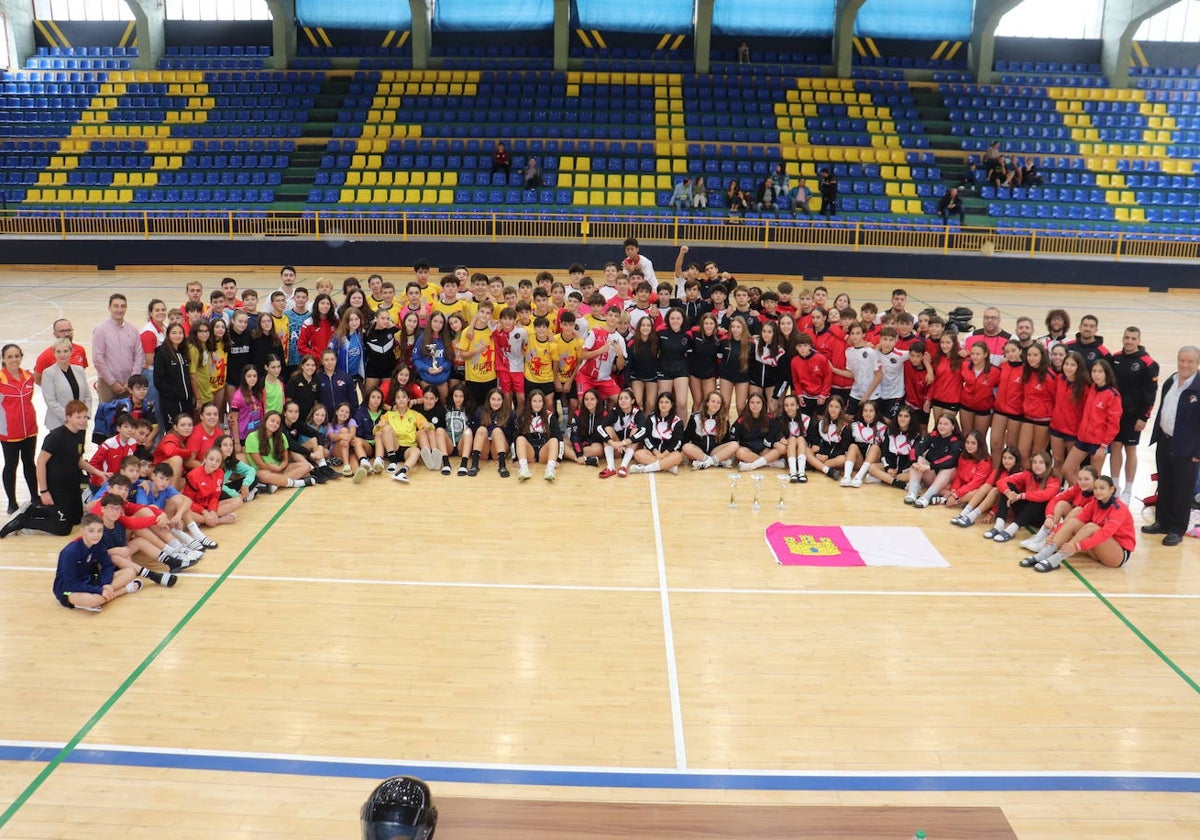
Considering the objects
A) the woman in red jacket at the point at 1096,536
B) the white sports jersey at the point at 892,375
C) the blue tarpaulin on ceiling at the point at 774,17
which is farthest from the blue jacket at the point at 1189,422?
the blue tarpaulin on ceiling at the point at 774,17

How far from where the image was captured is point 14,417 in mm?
8531

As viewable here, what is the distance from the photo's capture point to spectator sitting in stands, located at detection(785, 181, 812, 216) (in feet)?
85.3

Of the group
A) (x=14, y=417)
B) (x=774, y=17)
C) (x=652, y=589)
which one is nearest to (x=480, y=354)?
(x=652, y=589)

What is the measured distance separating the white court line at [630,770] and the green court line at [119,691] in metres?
0.12

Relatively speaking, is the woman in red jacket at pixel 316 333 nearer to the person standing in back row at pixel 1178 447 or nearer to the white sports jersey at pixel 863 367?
the white sports jersey at pixel 863 367

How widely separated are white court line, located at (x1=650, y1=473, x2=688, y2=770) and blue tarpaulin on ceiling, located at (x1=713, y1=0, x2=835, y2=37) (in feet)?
91.5

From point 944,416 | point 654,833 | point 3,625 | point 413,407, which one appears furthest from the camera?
point 413,407

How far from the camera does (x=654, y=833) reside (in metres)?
3.32

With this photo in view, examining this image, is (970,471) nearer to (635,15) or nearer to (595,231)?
(595,231)

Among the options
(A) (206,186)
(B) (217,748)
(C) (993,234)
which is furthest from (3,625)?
(C) (993,234)

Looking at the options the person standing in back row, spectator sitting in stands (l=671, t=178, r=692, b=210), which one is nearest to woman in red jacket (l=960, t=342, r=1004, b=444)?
the person standing in back row

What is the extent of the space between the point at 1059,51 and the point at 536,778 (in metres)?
36.2

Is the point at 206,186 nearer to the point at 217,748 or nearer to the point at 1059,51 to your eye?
the point at 217,748

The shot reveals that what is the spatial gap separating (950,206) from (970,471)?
724 inches
